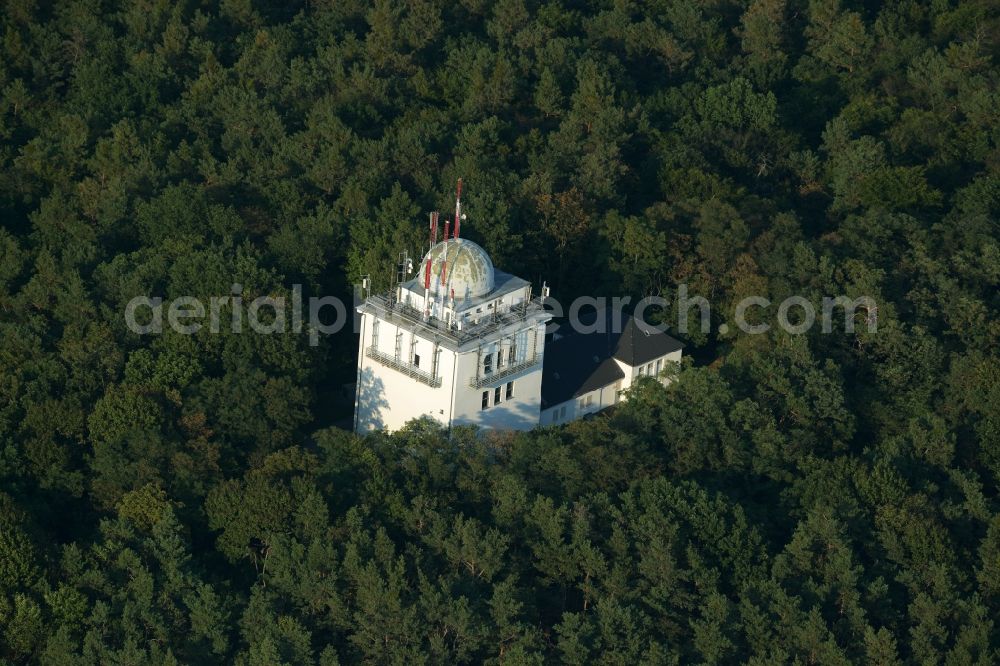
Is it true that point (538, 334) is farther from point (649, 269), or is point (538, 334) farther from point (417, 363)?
point (649, 269)

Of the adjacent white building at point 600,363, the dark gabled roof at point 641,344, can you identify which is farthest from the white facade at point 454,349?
the dark gabled roof at point 641,344

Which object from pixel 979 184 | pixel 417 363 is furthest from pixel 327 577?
pixel 979 184

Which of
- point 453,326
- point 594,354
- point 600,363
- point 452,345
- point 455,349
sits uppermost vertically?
point 594,354

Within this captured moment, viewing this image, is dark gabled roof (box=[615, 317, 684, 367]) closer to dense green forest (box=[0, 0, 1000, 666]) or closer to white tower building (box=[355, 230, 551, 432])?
dense green forest (box=[0, 0, 1000, 666])

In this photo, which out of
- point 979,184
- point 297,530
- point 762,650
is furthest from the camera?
point 979,184

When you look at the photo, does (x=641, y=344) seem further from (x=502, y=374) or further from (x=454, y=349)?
A: (x=454, y=349)

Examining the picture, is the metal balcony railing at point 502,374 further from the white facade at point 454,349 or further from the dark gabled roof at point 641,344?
the dark gabled roof at point 641,344

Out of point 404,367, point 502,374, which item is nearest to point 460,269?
point 404,367

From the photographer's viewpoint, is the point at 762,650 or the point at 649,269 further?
the point at 649,269
